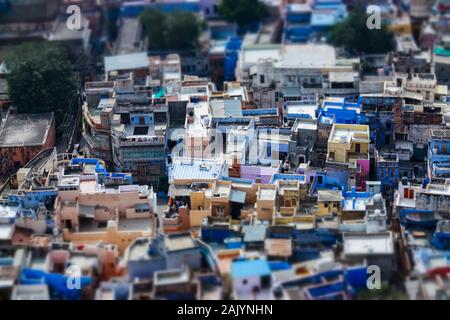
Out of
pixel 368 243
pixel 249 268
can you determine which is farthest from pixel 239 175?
pixel 249 268

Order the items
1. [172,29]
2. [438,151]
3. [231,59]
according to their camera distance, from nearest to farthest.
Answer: [438,151], [231,59], [172,29]

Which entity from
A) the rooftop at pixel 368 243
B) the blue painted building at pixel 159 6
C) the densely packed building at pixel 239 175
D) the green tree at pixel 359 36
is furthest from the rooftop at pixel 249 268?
the blue painted building at pixel 159 6

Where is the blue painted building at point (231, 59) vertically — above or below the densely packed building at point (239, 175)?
above

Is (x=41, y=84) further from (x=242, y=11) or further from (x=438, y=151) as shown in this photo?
(x=438, y=151)

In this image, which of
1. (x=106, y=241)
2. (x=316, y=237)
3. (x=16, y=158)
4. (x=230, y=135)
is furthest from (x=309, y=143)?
(x=16, y=158)

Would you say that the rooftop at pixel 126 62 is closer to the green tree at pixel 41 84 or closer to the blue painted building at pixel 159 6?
the green tree at pixel 41 84

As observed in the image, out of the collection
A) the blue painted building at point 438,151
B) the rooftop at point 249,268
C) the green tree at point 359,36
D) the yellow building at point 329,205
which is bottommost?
the rooftop at point 249,268

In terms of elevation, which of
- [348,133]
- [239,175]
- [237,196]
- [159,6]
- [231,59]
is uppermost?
[159,6]
